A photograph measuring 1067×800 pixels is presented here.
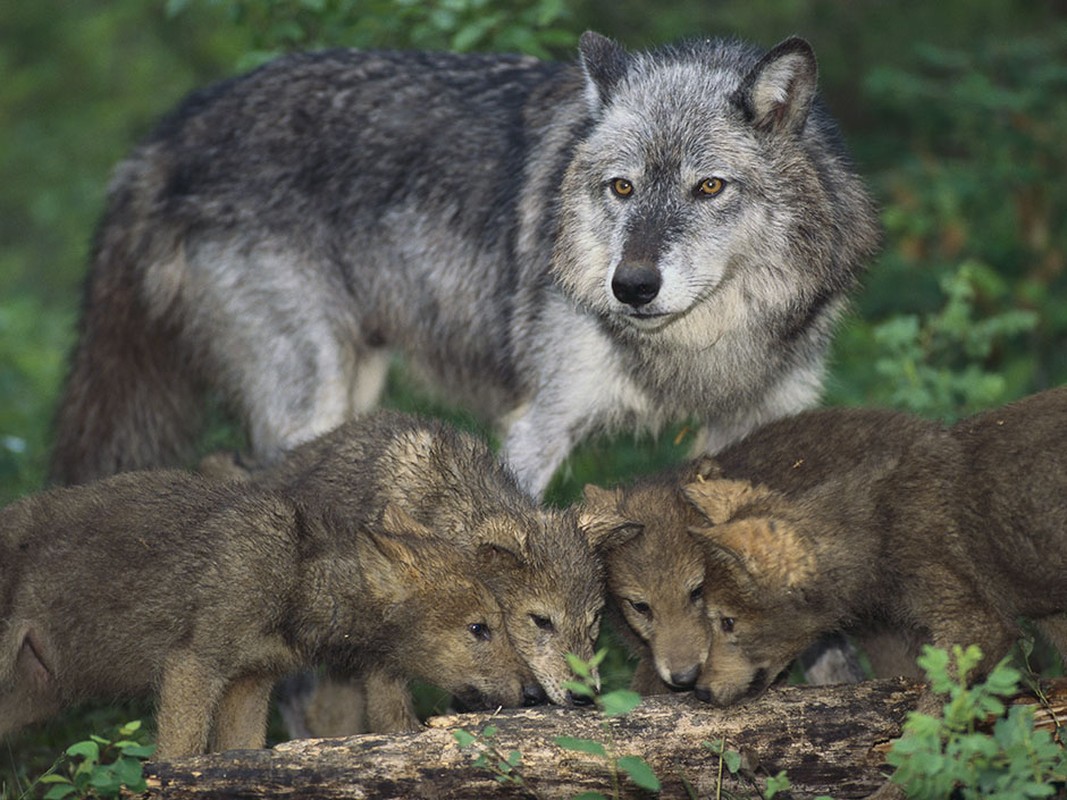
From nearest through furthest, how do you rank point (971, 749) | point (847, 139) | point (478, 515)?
point (971, 749), point (478, 515), point (847, 139)

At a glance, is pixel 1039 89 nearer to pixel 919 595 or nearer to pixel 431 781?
pixel 919 595

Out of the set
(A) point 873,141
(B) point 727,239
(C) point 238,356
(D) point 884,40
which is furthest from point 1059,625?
(D) point 884,40

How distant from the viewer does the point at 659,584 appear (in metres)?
4.64

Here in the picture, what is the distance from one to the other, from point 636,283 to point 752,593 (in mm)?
1174

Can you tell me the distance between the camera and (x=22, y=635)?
4559 millimetres

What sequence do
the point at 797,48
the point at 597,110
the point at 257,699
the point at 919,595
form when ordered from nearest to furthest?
the point at 919,595
the point at 257,699
the point at 797,48
the point at 597,110

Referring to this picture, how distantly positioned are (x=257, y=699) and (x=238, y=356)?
2053 mm

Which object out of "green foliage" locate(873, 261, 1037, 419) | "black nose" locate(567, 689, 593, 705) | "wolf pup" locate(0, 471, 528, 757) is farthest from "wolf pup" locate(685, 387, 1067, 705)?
"green foliage" locate(873, 261, 1037, 419)

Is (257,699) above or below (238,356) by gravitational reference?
below

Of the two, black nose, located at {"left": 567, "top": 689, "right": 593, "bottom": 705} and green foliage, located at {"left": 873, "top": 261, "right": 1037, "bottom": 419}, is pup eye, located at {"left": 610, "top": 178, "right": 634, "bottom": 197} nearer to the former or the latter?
green foliage, located at {"left": 873, "top": 261, "right": 1037, "bottom": 419}

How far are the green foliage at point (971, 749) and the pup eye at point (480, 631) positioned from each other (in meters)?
1.34

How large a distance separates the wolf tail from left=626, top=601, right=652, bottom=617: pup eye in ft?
8.99

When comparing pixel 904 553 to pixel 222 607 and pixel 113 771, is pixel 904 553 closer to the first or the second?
pixel 222 607

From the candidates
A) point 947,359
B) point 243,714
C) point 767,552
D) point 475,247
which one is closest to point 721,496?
point 767,552
